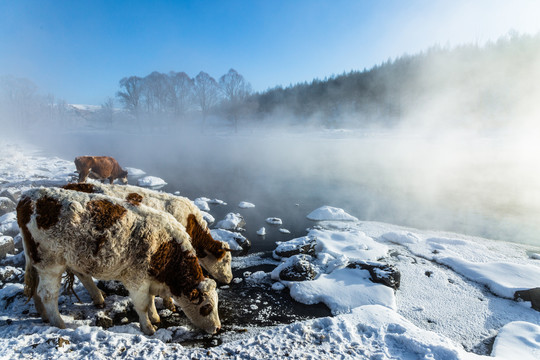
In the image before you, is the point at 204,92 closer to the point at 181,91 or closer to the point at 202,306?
the point at 181,91

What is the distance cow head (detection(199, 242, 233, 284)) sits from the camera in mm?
5391

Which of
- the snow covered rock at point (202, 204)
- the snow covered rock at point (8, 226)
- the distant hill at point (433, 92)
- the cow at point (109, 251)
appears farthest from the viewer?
the distant hill at point (433, 92)

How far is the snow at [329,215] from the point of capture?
33.8ft

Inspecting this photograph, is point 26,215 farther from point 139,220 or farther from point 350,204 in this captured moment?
point 350,204

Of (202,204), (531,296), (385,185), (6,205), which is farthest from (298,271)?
(385,185)

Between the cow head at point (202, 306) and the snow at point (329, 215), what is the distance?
6.82m

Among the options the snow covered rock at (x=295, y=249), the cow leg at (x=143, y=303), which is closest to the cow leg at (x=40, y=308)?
the cow leg at (x=143, y=303)

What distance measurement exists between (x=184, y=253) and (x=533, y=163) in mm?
27574

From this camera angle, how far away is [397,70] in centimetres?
5159

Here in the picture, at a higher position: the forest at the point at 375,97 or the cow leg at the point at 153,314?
the forest at the point at 375,97

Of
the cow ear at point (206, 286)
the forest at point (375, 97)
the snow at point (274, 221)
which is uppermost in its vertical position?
the forest at point (375, 97)

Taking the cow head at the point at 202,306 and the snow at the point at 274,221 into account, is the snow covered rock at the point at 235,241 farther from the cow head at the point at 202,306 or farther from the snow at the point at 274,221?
the cow head at the point at 202,306

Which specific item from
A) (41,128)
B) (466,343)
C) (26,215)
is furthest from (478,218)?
(41,128)

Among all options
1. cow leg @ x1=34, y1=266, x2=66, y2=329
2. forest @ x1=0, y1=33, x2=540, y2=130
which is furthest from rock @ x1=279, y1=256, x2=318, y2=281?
forest @ x1=0, y1=33, x2=540, y2=130
